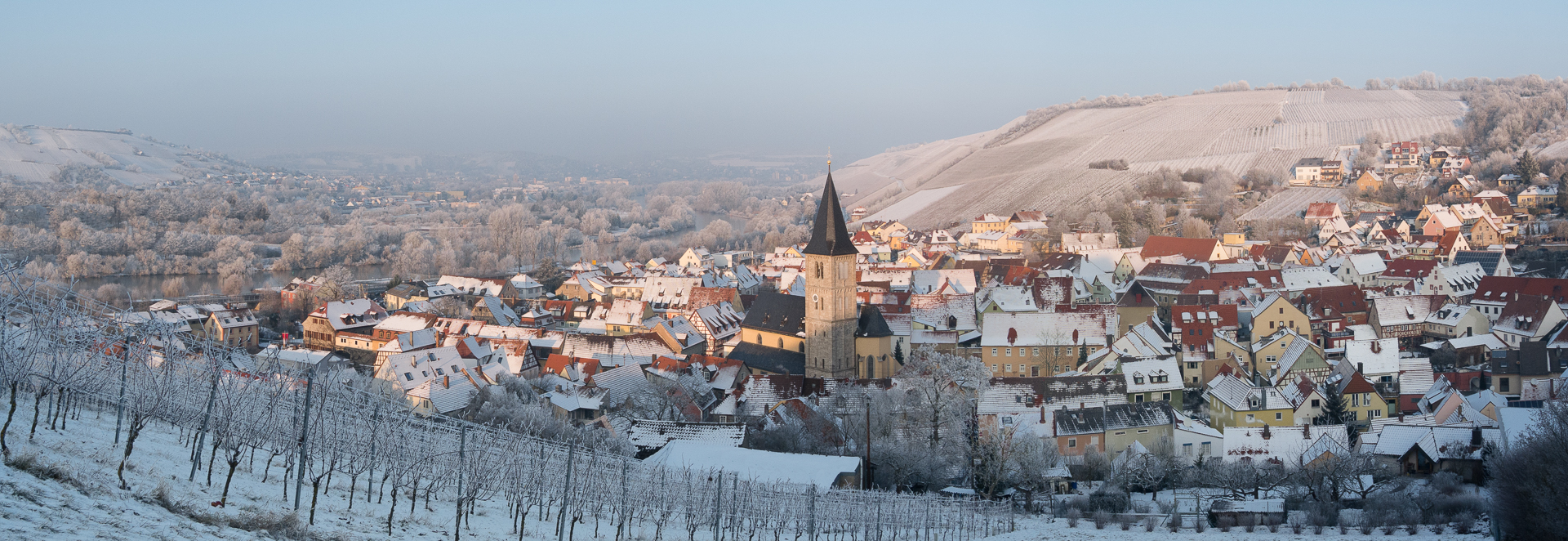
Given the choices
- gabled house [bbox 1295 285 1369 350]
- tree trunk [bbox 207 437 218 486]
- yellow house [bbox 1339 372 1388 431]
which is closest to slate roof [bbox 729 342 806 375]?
yellow house [bbox 1339 372 1388 431]

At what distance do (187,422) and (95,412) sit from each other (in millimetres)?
1423

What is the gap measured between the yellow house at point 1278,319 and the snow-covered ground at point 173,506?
71.2 feet

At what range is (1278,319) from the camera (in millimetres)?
43000

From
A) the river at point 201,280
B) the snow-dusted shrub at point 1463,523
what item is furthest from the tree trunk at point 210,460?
the river at point 201,280

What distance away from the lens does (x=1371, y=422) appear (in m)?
32.6

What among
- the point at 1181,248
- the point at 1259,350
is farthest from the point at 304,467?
the point at 1181,248

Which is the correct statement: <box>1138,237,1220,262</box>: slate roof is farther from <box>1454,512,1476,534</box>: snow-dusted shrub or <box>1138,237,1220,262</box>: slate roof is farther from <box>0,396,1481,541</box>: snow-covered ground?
<box>0,396,1481,541</box>: snow-covered ground

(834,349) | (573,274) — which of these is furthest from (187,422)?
(573,274)

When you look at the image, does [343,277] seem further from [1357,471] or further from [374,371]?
[1357,471]

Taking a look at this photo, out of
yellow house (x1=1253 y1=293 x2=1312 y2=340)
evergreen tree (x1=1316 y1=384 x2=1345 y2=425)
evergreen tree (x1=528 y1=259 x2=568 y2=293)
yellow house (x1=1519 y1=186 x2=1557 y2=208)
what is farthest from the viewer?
yellow house (x1=1519 y1=186 x2=1557 y2=208)

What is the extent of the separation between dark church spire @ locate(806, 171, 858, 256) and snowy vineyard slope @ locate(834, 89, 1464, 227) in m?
59.2

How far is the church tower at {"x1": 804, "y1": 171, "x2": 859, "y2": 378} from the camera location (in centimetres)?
3953

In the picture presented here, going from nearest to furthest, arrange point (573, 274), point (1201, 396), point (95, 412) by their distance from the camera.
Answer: point (95, 412) → point (1201, 396) → point (573, 274)

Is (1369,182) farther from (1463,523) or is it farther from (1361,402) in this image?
(1463,523)
